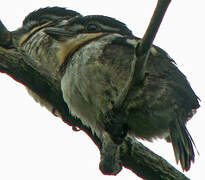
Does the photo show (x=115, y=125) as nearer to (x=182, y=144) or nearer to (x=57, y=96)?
(x=182, y=144)

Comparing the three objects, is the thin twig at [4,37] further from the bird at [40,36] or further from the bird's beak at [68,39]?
the bird at [40,36]

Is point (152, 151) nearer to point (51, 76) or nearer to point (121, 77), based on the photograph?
point (121, 77)

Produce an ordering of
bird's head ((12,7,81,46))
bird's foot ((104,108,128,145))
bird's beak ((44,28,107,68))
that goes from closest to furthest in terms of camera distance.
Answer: bird's foot ((104,108,128,145)), bird's beak ((44,28,107,68)), bird's head ((12,7,81,46))

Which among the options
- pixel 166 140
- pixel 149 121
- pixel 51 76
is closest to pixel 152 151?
pixel 149 121

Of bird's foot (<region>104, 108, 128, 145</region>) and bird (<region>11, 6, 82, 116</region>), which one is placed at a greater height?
bird's foot (<region>104, 108, 128, 145</region>)

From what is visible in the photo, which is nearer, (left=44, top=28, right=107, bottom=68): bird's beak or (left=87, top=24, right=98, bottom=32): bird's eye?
(left=44, top=28, right=107, bottom=68): bird's beak

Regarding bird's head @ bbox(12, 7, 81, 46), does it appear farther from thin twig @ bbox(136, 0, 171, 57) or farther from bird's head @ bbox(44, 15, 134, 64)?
thin twig @ bbox(136, 0, 171, 57)

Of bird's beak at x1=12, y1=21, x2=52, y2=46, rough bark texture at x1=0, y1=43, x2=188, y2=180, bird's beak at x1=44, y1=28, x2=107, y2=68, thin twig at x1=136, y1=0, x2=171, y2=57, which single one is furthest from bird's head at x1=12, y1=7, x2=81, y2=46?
thin twig at x1=136, y1=0, x2=171, y2=57
